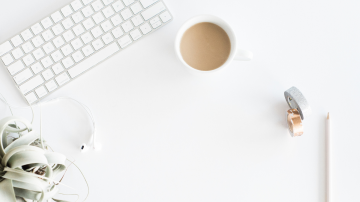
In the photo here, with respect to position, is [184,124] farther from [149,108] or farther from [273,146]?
[273,146]

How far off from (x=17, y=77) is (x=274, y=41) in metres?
0.65

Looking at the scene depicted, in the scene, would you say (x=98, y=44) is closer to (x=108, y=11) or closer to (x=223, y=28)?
(x=108, y=11)

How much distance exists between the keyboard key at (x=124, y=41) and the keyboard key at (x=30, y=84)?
0.22 m

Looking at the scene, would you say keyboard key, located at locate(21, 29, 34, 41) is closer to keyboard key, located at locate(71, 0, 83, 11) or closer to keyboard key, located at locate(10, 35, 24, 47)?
keyboard key, located at locate(10, 35, 24, 47)

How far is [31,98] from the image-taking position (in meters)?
0.71

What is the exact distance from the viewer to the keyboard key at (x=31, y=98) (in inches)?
28.0

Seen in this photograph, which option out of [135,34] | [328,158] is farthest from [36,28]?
[328,158]

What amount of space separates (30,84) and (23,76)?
26 millimetres

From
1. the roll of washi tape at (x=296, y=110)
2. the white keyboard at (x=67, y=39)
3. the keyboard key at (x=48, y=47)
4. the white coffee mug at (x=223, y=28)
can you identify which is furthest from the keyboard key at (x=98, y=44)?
the roll of washi tape at (x=296, y=110)

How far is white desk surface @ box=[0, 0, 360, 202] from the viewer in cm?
73

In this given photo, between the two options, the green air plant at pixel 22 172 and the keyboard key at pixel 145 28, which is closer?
the green air plant at pixel 22 172

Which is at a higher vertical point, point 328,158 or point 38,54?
point 38,54

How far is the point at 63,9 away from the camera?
0.71m

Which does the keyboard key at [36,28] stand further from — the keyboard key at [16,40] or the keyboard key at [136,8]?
the keyboard key at [136,8]
